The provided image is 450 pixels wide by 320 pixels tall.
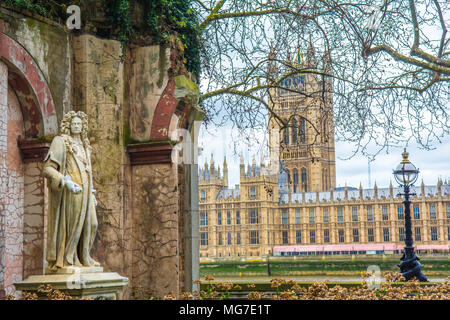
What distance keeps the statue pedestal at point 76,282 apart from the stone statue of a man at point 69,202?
83mm

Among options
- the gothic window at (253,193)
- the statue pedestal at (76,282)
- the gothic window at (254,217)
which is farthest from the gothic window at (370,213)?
the statue pedestal at (76,282)

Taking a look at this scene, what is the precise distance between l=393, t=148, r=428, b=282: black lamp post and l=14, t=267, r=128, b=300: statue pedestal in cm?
799

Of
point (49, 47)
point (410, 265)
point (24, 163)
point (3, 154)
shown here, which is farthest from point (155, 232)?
point (410, 265)

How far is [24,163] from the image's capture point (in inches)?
277

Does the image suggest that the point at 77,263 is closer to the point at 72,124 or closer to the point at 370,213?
the point at 72,124

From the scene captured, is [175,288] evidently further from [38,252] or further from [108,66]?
[108,66]

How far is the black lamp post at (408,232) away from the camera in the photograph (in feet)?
40.9

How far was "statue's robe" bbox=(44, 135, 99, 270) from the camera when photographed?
553 centimetres

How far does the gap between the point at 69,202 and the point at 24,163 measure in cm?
173

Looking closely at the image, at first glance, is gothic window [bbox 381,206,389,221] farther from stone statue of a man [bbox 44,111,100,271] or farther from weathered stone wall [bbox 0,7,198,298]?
stone statue of a man [bbox 44,111,100,271]

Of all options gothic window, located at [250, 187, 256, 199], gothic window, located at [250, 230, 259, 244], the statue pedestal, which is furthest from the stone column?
gothic window, located at [250, 187, 256, 199]

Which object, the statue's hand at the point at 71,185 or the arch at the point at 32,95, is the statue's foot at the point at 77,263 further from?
the arch at the point at 32,95

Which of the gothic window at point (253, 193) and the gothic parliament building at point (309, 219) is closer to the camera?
the gothic parliament building at point (309, 219)
